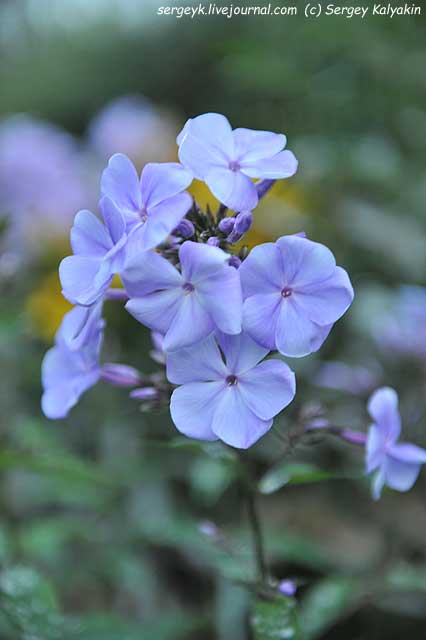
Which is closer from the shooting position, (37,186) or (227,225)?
(227,225)

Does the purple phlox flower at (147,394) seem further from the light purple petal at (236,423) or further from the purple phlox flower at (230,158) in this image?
the purple phlox flower at (230,158)

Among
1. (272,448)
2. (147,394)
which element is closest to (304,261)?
(147,394)

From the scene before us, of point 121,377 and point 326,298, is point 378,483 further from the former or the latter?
point 121,377

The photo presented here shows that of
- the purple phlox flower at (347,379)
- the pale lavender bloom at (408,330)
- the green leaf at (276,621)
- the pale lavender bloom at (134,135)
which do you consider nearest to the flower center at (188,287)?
the green leaf at (276,621)

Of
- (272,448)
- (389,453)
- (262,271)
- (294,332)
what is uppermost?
(262,271)

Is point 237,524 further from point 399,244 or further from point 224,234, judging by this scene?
point 224,234

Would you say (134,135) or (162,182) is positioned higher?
(162,182)
